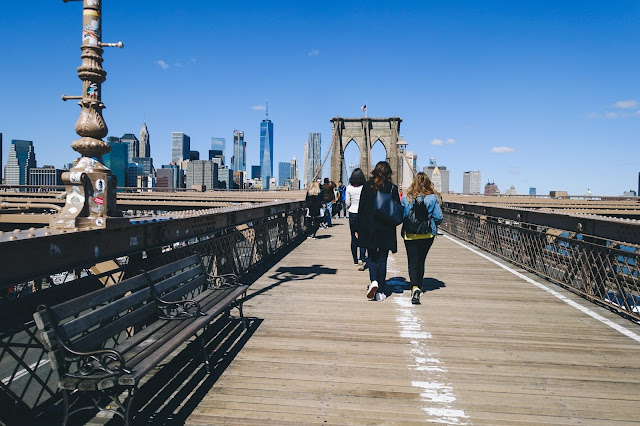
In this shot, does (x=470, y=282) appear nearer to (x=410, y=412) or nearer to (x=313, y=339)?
(x=313, y=339)

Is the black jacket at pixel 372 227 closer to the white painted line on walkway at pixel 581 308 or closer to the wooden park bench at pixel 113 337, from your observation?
the white painted line on walkway at pixel 581 308

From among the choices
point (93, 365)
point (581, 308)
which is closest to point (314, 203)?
point (581, 308)

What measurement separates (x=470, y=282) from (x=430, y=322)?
2.56 meters

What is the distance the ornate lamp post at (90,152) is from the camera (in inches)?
→ 139

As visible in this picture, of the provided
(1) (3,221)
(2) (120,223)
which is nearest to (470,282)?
(2) (120,223)

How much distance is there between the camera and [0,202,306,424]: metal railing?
272 centimetres

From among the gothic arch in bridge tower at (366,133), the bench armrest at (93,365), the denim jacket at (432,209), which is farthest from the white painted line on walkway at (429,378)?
the gothic arch in bridge tower at (366,133)

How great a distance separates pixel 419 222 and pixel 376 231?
568mm

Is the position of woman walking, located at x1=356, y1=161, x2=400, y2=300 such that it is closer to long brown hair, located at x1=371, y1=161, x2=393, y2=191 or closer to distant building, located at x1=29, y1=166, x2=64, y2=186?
long brown hair, located at x1=371, y1=161, x2=393, y2=191

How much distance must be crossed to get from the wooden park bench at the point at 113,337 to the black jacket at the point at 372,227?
8.21 feet

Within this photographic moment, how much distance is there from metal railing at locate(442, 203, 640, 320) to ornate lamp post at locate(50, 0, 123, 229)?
500cm

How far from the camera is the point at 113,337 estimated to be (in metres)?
3.16

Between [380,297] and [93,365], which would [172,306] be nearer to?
[93,365]

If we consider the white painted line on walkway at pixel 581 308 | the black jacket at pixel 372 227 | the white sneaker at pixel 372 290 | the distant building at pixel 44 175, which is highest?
the distant building at pixel 44 175
